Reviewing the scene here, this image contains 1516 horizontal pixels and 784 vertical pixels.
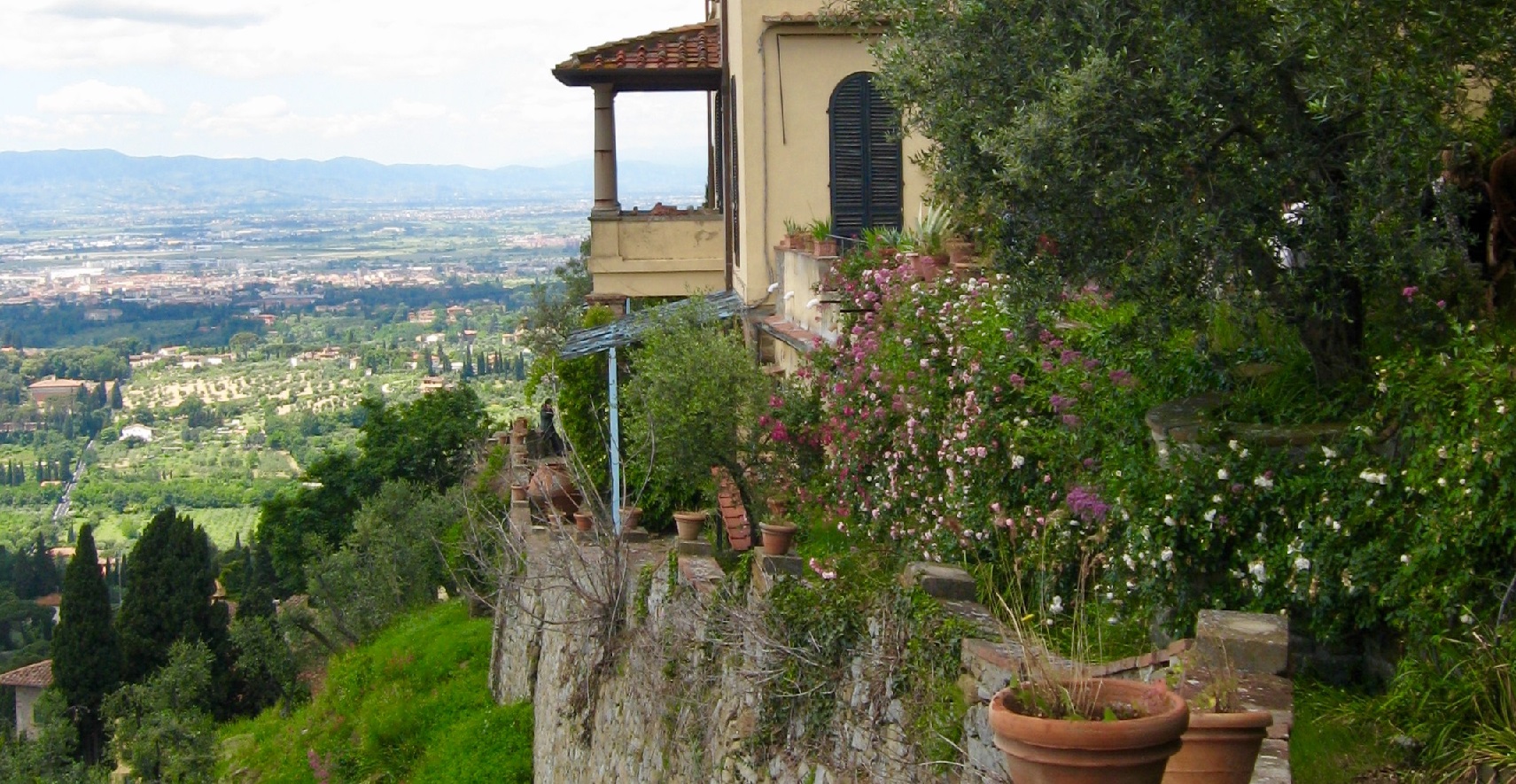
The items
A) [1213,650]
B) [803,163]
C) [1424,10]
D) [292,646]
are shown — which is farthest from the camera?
[292,646]

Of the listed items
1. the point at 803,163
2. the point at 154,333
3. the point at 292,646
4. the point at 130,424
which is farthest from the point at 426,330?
the point at 803,163

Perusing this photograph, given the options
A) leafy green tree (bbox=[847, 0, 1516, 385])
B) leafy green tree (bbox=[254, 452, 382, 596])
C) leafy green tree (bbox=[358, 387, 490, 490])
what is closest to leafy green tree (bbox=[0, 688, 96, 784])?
leafy green tree (bbox=[254, 452, 382, 596])

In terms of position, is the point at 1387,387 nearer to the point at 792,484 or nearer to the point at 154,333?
the point at 792,484

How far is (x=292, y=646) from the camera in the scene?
34844 millimetres

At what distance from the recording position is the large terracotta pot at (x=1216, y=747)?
462 cm

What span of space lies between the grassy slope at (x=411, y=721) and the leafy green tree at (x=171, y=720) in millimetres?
→ 1144

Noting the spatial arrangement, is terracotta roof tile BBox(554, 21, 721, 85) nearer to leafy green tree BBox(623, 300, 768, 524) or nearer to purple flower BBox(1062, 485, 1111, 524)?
leafy green tree BBox(623, 300, 768, 524)

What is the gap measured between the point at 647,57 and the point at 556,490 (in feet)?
21.8

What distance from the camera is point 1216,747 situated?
15.2 ft

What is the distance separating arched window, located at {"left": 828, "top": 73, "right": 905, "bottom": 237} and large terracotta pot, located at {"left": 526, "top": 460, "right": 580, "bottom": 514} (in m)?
4.23

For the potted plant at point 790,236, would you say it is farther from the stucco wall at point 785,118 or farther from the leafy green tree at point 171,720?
the leafy green tree at point 171,720

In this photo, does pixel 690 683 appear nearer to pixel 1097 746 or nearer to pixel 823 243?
pixel 823 243

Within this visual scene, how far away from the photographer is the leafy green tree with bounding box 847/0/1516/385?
619cm

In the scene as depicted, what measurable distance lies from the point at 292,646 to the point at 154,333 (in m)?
132
